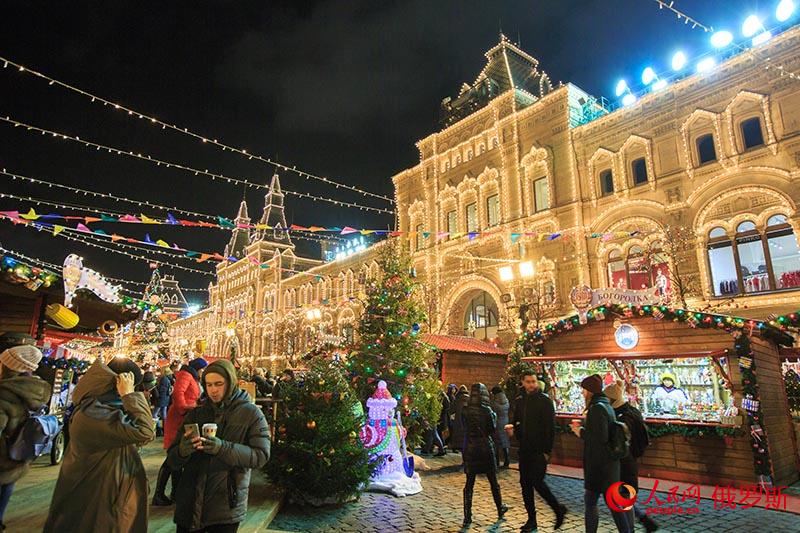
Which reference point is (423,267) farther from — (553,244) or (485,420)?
(485,420)

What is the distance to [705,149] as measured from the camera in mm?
17656

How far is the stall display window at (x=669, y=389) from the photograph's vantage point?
29.9 ft

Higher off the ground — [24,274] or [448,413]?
[24,274]

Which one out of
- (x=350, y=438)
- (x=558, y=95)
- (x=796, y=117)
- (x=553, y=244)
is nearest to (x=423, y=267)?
(x=553, y=244)

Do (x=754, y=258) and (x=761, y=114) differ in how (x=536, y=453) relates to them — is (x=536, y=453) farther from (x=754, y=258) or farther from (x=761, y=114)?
(x=761, y=114)

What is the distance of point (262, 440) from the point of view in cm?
325

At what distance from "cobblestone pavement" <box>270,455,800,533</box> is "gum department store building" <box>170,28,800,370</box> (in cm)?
872

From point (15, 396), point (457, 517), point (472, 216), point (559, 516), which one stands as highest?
point (472, 216)

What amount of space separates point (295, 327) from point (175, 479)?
3740 centimetres

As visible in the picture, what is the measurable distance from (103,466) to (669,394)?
10.0 meters

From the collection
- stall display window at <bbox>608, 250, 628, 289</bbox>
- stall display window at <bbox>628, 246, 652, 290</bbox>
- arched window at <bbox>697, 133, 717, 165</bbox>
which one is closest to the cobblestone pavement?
stall display window at <bbox>628, 246, 652, 290</bbox>

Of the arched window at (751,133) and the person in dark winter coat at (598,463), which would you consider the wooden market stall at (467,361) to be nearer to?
the person in dark winter coat at (598,463)

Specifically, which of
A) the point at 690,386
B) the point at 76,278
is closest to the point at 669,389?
the point at 690,386

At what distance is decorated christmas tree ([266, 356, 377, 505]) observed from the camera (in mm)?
6422
